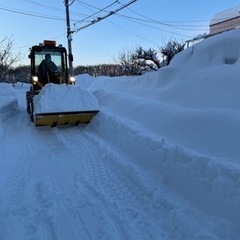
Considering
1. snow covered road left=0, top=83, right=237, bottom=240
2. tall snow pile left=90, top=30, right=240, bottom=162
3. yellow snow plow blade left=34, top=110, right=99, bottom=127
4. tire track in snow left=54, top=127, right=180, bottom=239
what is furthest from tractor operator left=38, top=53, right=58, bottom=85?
tire track in snow left=54, top=127, right=180, bottom=239

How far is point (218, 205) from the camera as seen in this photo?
4.07 metres

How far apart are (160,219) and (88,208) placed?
3.51ft

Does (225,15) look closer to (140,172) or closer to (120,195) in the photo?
(140,172)

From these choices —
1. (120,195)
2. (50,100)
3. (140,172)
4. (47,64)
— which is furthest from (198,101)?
(47,64)

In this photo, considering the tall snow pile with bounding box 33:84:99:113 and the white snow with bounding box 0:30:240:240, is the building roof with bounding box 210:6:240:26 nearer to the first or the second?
the white snow with bounding box 0:30:240:240

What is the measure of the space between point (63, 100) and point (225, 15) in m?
30.3

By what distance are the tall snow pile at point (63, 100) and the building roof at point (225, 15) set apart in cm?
2766

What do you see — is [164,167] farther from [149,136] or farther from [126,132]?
[126,132]

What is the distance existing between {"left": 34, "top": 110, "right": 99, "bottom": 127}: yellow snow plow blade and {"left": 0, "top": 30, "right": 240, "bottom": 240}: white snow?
1.02 ft

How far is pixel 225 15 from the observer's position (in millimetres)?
35188

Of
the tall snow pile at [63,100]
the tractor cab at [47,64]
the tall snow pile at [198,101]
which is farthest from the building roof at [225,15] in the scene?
the tall snow pile at [63,100]

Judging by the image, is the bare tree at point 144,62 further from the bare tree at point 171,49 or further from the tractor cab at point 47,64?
the tractor cab at point 47,64

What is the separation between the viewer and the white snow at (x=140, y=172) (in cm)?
402

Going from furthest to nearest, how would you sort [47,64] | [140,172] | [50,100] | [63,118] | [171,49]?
[171,49] < [47,64] < [63,118] < [50,100] < [140,172]
